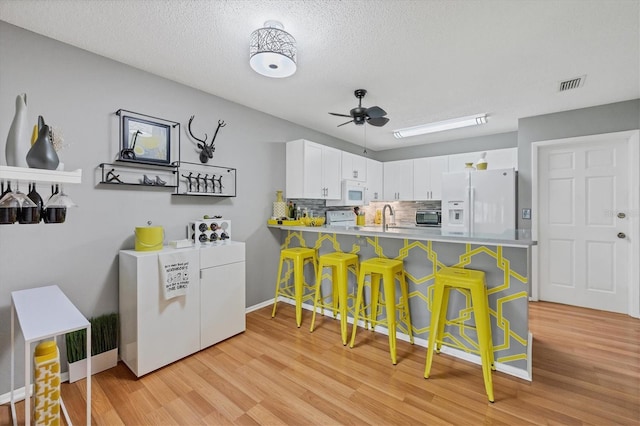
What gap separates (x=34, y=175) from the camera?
1.32m

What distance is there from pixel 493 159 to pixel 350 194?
7.64ft

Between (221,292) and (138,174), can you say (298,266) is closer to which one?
(221,292)

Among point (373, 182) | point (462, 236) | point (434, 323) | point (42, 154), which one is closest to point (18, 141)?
point (42, 154)

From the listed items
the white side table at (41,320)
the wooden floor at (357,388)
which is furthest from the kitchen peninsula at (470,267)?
the white side table at (41,320)

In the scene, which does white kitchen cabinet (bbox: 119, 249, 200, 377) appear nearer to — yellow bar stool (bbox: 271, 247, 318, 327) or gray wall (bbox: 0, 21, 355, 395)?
gray wall (bbox: 0, 21, 355, 395)

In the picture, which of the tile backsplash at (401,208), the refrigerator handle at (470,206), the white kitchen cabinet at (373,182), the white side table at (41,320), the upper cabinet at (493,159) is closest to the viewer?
the white side table at (41,320)

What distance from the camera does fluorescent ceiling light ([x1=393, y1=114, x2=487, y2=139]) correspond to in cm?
372

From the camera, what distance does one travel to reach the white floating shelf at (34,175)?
1.25 meters

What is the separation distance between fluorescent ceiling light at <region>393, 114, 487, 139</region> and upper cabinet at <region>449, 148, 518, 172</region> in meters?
0.78

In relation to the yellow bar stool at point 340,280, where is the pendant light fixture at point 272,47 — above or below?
above

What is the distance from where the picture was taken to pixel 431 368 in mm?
2203

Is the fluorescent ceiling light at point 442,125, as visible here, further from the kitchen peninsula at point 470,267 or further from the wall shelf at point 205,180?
the wall shelf at point 205,180

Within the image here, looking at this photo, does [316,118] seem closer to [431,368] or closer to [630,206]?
[431,368]

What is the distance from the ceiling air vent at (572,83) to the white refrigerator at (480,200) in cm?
112
